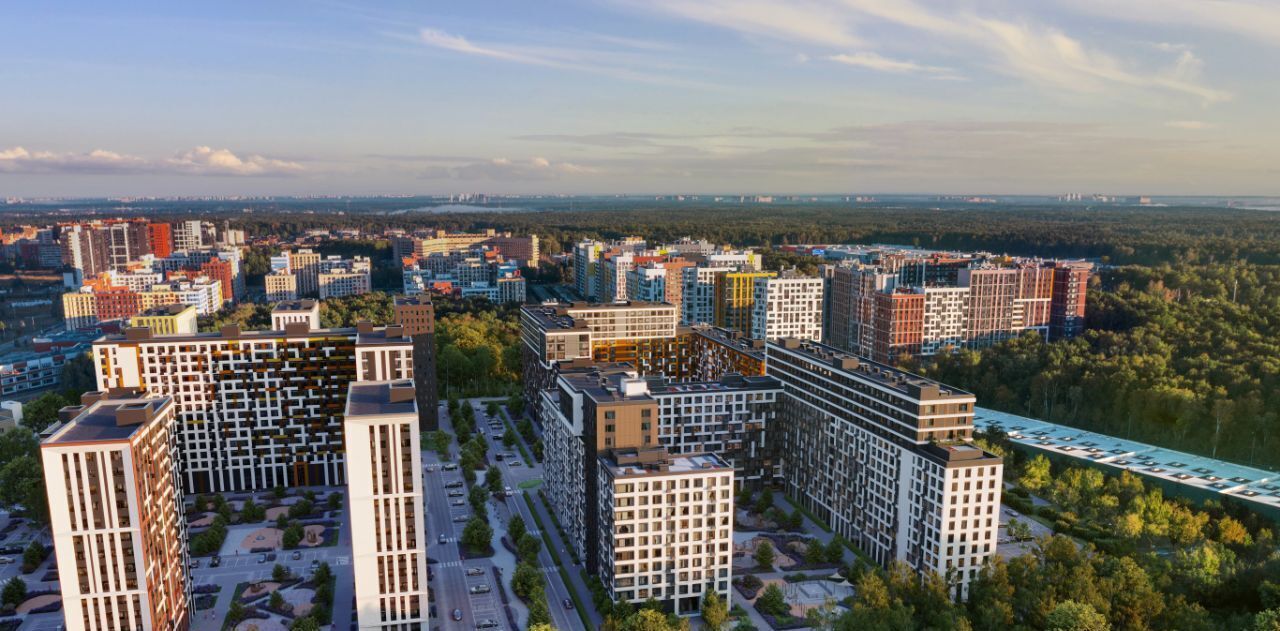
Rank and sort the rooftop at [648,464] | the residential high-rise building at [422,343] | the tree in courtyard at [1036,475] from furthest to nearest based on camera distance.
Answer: the residential high-rise building at [422,343] → the tree in courtyard at [1036,475] → the rooftop at [648,464]

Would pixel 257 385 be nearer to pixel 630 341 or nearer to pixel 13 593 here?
pixel 13 593

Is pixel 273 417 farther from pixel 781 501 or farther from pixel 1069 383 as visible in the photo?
pixel 1069 383

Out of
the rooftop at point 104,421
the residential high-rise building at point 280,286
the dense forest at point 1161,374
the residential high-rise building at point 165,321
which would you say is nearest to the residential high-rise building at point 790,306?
the dense forest at point 1161,374

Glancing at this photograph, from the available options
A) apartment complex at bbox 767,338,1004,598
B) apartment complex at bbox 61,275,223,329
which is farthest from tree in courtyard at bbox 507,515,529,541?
apartment complex at bbox 61,275,223,329

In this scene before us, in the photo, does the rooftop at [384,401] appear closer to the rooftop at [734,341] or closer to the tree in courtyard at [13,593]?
the tree in courtyard at [13,593]

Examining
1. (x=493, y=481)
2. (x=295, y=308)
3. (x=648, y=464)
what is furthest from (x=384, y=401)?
(x=295, y=308)

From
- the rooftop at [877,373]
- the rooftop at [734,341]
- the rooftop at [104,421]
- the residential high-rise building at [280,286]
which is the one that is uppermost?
the rooftop at [104,421]

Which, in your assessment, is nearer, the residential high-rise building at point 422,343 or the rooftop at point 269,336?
the rooftop at point 269,336

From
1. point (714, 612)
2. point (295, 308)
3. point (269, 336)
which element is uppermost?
point (295, 308)
